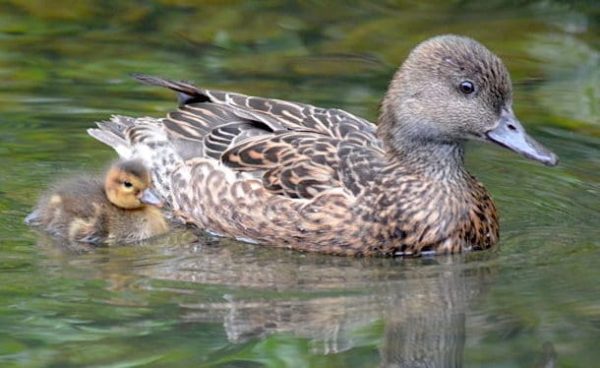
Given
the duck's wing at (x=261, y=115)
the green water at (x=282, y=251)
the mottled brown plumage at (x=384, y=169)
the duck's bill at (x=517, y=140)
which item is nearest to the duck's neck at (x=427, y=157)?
the mottled brown plumage at (x=384, y=169)

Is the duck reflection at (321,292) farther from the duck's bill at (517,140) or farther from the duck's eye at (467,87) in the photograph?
the duck's eye at (467,87)

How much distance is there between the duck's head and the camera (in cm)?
754

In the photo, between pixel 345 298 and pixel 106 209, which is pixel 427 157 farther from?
pixel 106 209

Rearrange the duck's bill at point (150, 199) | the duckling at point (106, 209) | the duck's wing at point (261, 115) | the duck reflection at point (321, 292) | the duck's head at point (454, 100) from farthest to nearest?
the duck's wing at point (261, 115)
the duck's bill at point (150, 199)
the duckling at point (106, 209)
the duck's head at point (454, 100)
the duck reflection at point (321, 292)

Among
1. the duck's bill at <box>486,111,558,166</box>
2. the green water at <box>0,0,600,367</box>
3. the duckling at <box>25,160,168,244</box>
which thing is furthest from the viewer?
the duckling at <box>25,160,168,244</box>

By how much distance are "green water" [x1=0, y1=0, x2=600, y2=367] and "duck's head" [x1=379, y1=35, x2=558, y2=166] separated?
0.57 metres

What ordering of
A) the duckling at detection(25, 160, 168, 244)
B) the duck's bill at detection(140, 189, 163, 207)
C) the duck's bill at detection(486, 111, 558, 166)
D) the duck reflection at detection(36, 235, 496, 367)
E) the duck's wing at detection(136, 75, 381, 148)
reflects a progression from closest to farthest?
the duck reflection at detection(36, 235, 496, 367) → the duck's bill at detection(486, 111, 558, 166) → the duckling at detection(25, 160, 168, 244) → the duck's bill at detection(140, 189, 163, 207) → the duck's wing at detection(136, 75, 381, 148)

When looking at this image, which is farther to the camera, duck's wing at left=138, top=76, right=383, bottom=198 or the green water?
duck's wing at left=138, top=76, right=383, bottom=198

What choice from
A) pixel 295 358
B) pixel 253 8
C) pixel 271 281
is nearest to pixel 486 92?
pixel 271 281

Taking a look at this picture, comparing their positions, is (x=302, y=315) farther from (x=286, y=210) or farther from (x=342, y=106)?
(x=342, y=106)

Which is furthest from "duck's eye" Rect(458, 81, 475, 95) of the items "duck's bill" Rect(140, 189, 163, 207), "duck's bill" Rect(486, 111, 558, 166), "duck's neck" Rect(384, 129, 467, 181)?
"duck's bill" Rect(140, 189, 163, 207)

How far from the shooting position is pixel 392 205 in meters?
7.68

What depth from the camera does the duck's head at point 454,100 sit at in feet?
24.7

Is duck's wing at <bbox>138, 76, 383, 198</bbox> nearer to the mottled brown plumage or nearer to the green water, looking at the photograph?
the mottled brown plumage
